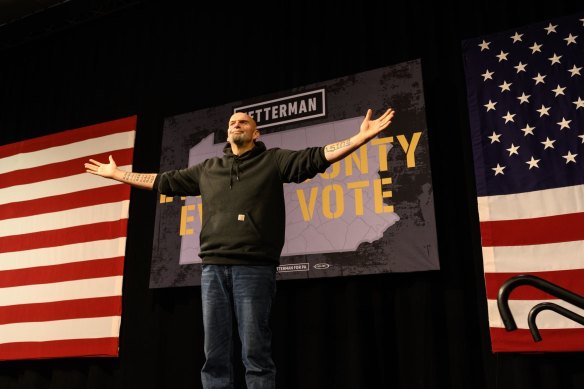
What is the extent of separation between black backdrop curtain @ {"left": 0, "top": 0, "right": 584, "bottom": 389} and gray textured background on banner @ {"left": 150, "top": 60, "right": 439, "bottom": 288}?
12 cm

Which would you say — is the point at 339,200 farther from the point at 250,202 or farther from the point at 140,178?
the point at 140,178

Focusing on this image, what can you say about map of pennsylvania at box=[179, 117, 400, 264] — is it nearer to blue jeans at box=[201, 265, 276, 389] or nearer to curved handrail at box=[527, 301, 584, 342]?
blue jeans at box=[201, 265, 276, 389]

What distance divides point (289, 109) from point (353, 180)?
0.62 metres

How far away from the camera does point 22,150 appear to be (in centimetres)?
397

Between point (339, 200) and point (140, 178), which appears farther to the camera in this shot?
point (339, 200)

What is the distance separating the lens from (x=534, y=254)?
224 centimetres

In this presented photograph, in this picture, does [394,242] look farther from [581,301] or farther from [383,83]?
[581,301]

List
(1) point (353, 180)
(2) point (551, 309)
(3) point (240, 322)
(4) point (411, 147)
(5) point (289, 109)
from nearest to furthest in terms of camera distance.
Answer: (2) point (551, 309) → (3) point (240, 322) → (4) point (411, 147) → (1) point (353, 180) → (5) point (289, 109)

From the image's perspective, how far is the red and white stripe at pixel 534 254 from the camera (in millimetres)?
2115

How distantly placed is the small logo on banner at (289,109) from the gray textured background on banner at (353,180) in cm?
3

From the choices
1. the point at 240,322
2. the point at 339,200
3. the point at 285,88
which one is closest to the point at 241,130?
the point at 240,322

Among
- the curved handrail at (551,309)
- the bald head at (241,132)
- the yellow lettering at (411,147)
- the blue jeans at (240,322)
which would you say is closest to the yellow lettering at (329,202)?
the yellow lettering at (411,147)

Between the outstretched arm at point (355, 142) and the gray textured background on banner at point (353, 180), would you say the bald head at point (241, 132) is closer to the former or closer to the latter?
the outstretched arm at point (355, 142)

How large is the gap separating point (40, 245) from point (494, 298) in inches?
119
